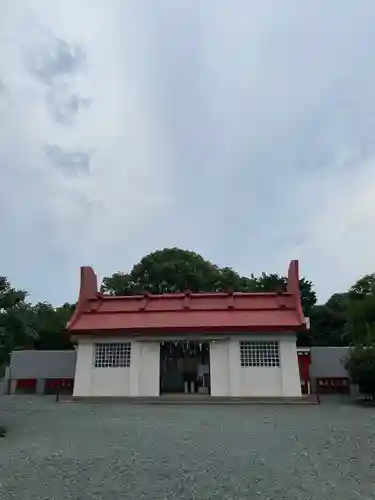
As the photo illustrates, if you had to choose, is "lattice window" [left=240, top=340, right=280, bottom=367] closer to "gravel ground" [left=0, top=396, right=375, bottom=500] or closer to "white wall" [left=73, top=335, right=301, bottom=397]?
"white wall" [left=73, top=335, right=301, bottom=397]

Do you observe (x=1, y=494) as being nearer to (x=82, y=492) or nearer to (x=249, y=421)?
(x=82, y=492)

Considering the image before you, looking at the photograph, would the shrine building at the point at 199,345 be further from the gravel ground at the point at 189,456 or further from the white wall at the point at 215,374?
the gravel ground at the point at 189,456

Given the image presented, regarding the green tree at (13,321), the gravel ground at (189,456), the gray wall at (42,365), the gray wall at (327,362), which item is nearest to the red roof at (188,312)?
the gray wall at (42,365)

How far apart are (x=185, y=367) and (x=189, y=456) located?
40.2 ft

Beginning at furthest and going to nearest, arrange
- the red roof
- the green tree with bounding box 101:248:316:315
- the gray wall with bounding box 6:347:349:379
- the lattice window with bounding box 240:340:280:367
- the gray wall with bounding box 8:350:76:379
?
the green tree with bounding box 101:248:316:315 → the gray wall with bounding box 8:350:76:379 → the gray wall with bounding box 6:347:349:379 → the red roof → the lattice window with bounding box 240:340:280:367

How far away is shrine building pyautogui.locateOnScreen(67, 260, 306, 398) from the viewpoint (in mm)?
15625

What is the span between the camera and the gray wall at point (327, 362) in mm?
19969

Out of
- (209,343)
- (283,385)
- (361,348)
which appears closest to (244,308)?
(209,343)

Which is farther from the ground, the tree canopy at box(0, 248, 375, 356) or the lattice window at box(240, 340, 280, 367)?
the tree canopy at box(0, 248, 375, 356)

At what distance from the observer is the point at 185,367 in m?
19.0

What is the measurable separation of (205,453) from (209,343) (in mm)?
9316

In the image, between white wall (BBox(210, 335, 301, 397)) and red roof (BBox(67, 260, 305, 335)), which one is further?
red roof (BBox(67, 260, 305, 335))

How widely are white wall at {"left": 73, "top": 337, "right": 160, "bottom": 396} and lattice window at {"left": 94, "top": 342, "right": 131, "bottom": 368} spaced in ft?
0.54

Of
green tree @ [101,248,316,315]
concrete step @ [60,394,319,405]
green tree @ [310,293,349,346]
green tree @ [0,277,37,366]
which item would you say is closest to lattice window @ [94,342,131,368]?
concrete step @ [60,394,319,405]
